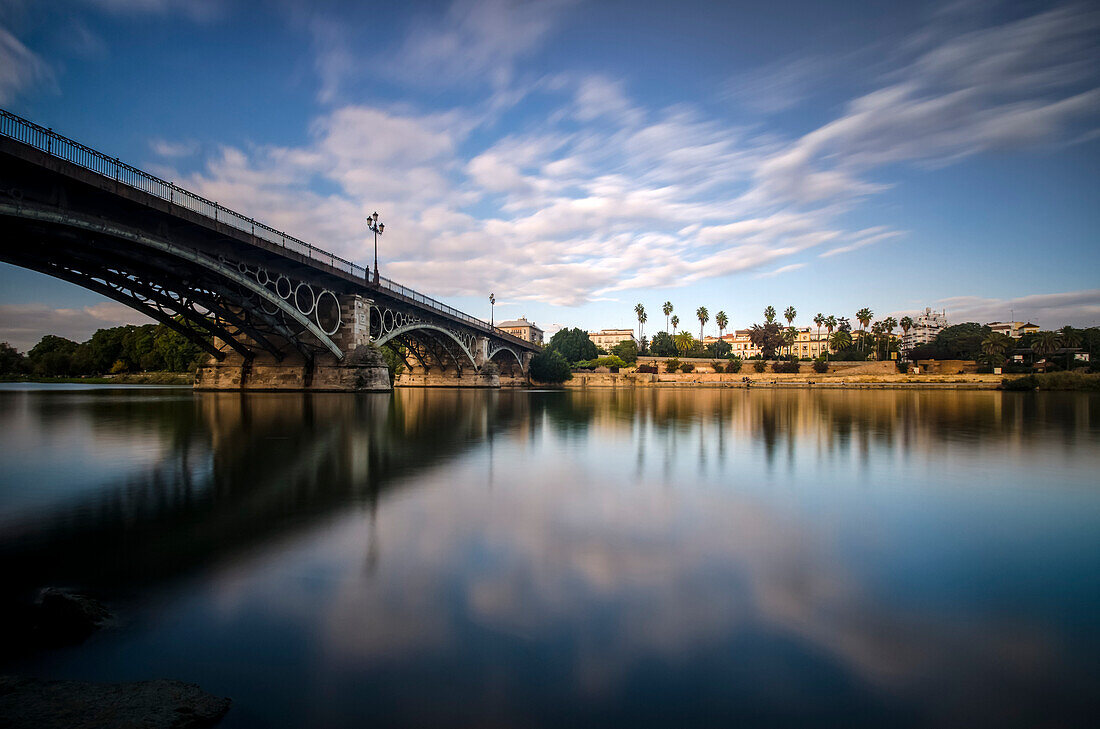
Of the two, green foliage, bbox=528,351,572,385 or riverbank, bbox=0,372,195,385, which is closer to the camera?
riverbank, bbox=0,372,195,385

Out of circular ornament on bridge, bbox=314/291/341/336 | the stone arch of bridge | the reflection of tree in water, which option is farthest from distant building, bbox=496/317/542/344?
the reflection of tree in water

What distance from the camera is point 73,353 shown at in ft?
275

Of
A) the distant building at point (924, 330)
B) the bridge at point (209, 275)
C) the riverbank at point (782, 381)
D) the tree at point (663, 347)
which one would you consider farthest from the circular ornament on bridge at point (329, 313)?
the distant building at point (924, 330)

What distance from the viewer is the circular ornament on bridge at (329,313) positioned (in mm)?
39062

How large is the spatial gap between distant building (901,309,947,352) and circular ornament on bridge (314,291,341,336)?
625 feet

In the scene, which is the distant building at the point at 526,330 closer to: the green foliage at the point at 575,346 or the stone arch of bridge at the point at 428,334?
the green foliage at the point at 575,346

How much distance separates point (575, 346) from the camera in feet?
396

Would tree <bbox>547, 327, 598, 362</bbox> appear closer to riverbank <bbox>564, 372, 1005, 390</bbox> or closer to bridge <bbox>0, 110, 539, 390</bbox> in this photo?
riverbank <bbox>564, 372, 1005, 390</bbox>

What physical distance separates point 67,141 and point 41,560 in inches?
820

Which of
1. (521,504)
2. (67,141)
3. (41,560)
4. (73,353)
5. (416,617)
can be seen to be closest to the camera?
(416,617)

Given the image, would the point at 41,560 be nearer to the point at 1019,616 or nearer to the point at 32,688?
the point at 32,688

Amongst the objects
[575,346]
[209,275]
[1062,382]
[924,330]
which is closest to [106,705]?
[209,275]

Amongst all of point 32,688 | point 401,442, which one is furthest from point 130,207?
point 32,688

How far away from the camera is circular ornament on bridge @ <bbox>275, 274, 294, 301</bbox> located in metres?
33.0
